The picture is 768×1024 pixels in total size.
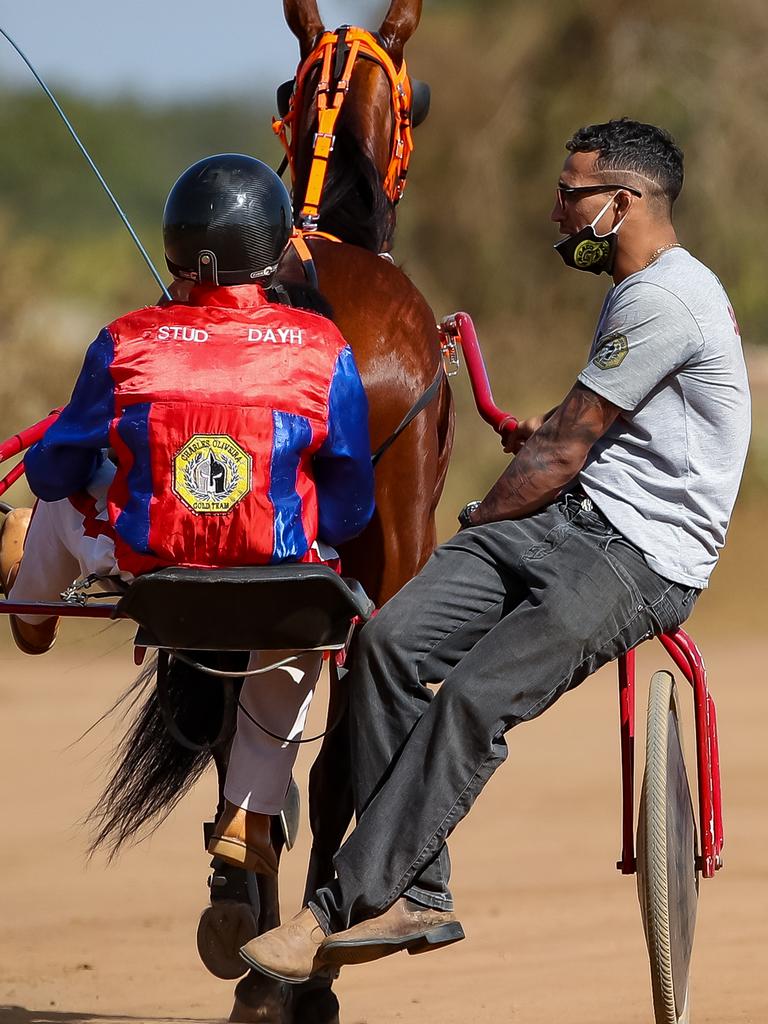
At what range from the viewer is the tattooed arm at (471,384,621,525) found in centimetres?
320

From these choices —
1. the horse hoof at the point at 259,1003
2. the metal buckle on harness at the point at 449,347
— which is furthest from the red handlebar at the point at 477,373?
the horse hoof at the point at 259,1003

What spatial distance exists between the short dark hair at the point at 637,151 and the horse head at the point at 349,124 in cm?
86

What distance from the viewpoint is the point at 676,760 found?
Result: 11.0ft

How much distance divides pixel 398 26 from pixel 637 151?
4.61ft

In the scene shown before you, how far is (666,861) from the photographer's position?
3.11m

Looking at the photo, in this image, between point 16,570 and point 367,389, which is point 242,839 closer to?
point 16,570

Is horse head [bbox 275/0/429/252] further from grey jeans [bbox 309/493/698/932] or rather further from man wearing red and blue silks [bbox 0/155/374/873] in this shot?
grey jeans [bbox 309/493/698/932]

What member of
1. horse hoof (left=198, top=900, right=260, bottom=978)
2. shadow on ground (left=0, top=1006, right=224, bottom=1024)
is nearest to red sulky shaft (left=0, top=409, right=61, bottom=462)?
horse hoof (left=198, top=900, right=260, bottom=978)

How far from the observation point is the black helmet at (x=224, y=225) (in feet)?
10.2

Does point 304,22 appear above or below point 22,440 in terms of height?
above

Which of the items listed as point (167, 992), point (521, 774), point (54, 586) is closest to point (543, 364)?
point (521, 774)

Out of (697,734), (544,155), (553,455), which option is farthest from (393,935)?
(544,155)

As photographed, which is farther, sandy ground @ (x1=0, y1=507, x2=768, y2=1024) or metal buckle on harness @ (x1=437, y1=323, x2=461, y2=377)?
sandy ground @ (x1=0, y1=507, x2=768, y2=1024)

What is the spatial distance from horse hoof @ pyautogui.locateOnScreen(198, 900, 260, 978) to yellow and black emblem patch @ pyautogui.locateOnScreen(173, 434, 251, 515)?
101cm
